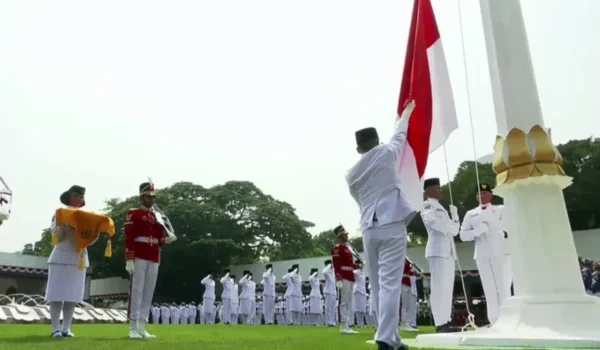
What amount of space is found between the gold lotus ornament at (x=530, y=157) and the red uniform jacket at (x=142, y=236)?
5.16 metres

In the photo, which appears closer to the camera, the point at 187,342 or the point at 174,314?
the point at 187,342

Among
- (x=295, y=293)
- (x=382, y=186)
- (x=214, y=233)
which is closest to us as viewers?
(x=382, y=186)

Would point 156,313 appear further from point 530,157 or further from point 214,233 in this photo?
point 530,157

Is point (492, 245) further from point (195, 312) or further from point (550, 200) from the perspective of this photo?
point (195, 312)

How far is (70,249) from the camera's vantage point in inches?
348

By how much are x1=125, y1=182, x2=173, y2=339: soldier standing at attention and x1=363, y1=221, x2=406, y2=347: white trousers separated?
4.38 metres

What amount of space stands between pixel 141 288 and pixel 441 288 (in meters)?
4.64

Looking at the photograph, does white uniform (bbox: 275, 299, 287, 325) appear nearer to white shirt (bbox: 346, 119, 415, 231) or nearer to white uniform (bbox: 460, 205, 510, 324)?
white uniform (bbox: 460, 205, 510, 324)

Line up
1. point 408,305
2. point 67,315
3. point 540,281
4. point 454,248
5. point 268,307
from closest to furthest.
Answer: point 540,281, point 67,315, point 454,248, point 408,305, point 268,307

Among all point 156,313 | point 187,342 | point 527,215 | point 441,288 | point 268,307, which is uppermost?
point 156,313

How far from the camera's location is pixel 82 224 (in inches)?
344


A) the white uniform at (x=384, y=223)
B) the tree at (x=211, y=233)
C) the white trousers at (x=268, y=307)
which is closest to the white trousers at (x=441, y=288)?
the white uniform at (x=384, y=223)

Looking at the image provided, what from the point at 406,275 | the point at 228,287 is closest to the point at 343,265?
the point at 406,275

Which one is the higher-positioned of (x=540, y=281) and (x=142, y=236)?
(x=142, y=236)
